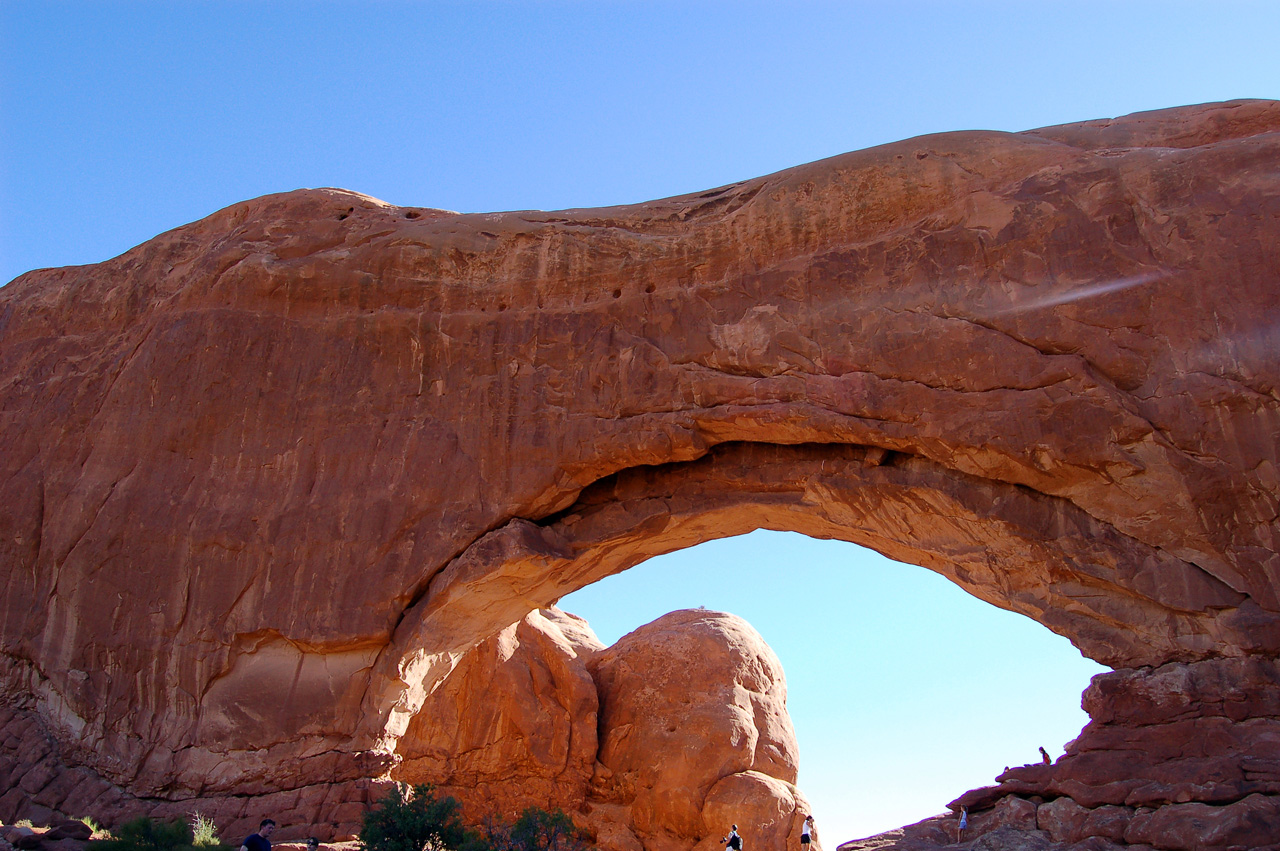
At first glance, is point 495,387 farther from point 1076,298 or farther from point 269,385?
point 1076,298

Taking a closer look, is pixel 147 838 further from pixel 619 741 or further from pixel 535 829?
pixel 619 741

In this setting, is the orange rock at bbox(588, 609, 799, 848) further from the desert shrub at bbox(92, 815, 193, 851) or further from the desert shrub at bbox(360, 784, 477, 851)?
the desert shrub at bbox(92, 815, 193, 851)

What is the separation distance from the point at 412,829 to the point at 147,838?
125 inches

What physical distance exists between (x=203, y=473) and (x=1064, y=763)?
13.5 metres

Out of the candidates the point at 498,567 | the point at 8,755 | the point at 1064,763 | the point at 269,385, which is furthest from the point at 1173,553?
the point at 8,755

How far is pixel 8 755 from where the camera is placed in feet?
49.1

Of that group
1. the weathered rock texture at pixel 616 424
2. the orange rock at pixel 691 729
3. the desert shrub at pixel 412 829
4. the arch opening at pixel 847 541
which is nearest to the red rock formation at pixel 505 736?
the orange rock at pixel 691 729

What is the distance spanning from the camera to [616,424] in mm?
15750

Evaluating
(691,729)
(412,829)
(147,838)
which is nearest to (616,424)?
(412,829)

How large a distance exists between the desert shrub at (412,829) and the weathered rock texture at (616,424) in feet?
10.4

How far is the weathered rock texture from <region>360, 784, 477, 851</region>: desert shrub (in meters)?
3.17

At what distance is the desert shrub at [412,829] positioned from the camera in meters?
11.4

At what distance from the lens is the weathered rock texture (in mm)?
13227

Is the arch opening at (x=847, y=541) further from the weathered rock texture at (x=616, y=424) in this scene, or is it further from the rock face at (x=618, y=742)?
the rock face at (x=618, y=742)
